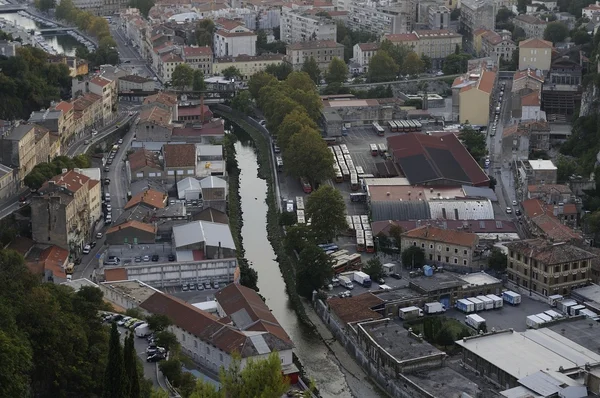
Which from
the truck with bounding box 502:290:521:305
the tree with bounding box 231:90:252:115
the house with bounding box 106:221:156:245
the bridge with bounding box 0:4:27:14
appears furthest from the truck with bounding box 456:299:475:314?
the bridge with bounding box 0:4:27:14

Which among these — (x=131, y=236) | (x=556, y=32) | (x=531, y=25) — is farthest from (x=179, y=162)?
(x=531, y=25)

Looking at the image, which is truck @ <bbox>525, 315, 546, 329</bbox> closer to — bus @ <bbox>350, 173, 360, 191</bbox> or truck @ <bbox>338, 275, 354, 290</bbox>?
truck @ <bbox>338, 275, 354, 290</bbox>

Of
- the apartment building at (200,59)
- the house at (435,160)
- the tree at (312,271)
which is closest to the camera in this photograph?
the tree at (312,271)

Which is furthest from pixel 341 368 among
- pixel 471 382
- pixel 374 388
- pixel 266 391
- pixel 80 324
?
pixel 266 391

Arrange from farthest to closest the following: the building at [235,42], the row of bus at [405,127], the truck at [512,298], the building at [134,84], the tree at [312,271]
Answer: the building at [235,42], the building at [134,84], the row of bus at [405,127], the tree at [312,271], the truck at [512,298]

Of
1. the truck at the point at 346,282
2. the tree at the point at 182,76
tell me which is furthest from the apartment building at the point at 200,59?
the truck at the point at 346,282

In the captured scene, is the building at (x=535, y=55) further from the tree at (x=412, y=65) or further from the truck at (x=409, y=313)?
the truck at (x=409, y=313)

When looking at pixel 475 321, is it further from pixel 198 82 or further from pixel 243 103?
pixel 198 82
